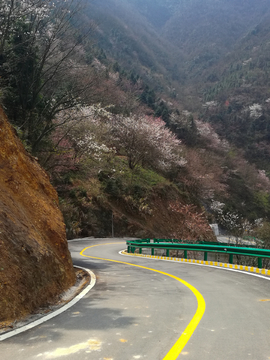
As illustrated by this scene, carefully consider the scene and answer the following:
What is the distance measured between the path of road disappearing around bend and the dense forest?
1040cm

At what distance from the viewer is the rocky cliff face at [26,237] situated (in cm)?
526

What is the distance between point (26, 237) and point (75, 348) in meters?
3.29

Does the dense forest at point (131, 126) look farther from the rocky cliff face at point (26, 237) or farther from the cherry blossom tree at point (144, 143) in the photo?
the rocky cliff face at point (26, 237)

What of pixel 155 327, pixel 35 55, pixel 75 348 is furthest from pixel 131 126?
pixel 75 348

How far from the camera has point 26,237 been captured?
6445mm

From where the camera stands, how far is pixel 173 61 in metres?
135

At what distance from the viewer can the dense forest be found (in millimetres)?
15102

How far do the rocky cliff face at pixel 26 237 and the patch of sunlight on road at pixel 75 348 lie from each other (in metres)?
1.52

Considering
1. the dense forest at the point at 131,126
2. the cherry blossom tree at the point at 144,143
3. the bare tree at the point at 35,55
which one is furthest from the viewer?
the cherry blossom tree at the point at 144,143

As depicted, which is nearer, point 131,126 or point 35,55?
point 35,55

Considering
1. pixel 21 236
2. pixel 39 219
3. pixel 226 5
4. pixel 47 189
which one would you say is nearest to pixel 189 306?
pixel 21 236

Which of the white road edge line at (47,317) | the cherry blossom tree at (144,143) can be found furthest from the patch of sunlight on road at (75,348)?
the cherry blossom tree at (144,143)

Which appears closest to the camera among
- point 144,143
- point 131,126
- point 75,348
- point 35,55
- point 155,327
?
point 75,348

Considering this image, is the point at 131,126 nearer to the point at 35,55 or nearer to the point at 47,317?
the point at 35,55
